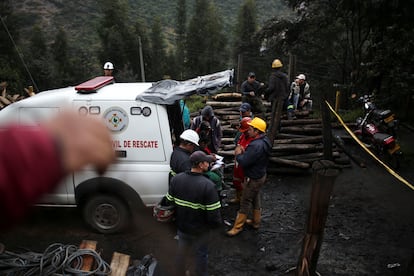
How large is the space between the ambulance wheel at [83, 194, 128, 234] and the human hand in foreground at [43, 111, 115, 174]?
4817 millimetres

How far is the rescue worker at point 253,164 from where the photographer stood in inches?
217

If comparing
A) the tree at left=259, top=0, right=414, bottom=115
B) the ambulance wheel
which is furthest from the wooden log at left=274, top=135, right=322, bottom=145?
the ambulance wheel

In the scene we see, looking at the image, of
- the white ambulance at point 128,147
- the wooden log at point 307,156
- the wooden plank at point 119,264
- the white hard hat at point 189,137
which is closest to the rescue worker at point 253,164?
the white hard hat at point 189,137

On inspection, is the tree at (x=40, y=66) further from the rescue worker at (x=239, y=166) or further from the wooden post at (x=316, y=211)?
the wooden post at (x=316, y=211)

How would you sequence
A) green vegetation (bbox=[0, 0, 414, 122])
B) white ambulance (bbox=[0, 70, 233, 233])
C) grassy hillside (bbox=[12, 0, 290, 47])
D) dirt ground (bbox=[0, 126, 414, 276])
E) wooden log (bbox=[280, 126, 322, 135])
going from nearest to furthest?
dirt ground (bbox=[0, 126, 414, 276])
white ambulance (bbox=[0, 70, 233, 233])
wooden log (bbox=[280, 126, 322, 135])
green vegetation (bbox=[0, 0, 414, 122])
grassy hillside (bbox=[12, 0, 290, 47])

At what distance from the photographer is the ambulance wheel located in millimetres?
5699

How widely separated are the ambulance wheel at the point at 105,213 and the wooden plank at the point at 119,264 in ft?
2.36

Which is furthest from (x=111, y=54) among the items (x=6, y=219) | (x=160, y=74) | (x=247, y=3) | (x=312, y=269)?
(x=6, y=219)

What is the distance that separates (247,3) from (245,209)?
98.8ft

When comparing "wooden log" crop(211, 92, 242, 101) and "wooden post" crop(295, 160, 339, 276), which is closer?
"wooden post" crop(295, 160, 339, 276)

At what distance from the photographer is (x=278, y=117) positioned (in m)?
8.73

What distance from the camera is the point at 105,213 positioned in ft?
19.0

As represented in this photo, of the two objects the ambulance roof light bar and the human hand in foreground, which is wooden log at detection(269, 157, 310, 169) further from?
the human hand in foreground

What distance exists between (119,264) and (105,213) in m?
1.06
